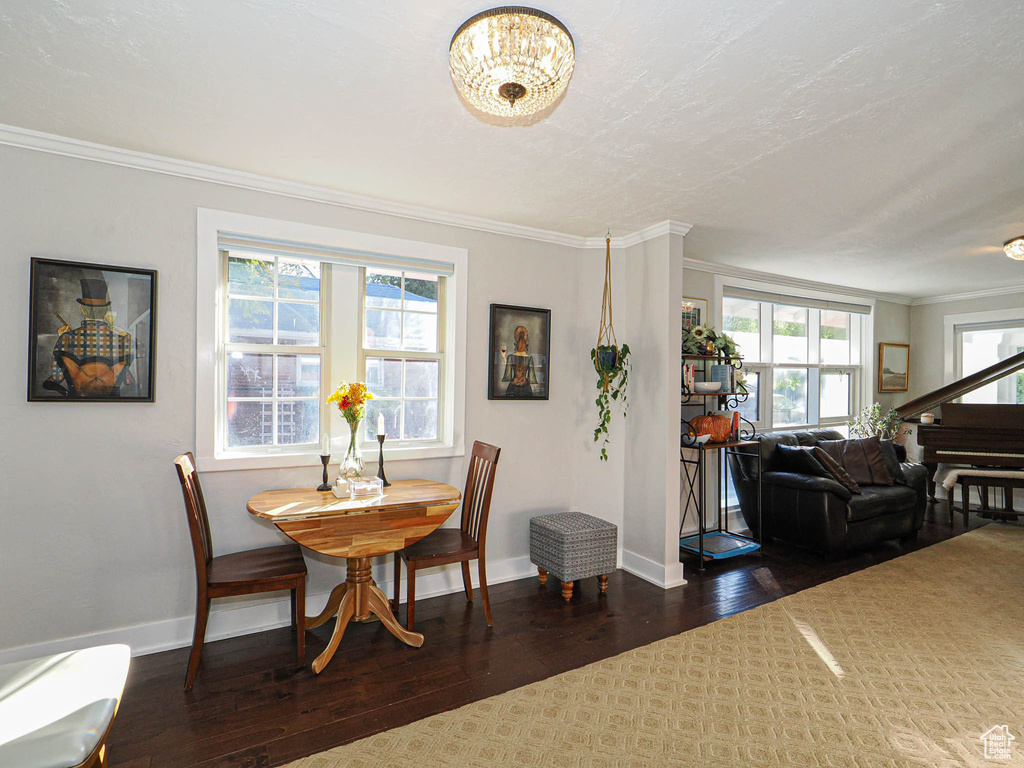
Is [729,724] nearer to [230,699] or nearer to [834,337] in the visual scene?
[230,699]

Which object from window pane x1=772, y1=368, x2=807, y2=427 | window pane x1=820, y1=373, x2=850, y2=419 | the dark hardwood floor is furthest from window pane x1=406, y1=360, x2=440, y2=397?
window pane x1=820, y1=373, x2=850, y2=419

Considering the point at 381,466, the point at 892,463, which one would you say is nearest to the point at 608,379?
the point at 381,466

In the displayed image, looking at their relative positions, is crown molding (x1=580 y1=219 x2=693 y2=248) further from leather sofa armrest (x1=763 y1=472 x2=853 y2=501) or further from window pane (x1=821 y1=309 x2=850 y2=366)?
window pane (x1=821 y1=309 x2=850 y2=366)

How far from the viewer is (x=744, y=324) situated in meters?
4.70

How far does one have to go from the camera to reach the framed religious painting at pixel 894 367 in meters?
5.64

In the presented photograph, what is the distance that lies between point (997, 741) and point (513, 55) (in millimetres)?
2814

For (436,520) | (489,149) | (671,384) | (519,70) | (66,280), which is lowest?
(436,520)

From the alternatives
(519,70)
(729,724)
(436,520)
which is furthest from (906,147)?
(436,520)

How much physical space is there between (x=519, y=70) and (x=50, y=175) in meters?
2.18

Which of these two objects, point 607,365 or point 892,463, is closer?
point 607,365

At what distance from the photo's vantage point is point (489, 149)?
2250 mm

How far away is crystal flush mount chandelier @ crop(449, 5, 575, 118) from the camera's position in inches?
53.7

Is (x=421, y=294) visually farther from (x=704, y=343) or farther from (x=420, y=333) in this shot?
(x=704, y=343)

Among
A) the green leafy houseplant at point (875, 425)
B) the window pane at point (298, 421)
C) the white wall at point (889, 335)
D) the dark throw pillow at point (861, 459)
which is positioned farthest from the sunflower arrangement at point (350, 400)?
the white wall at point (889, 335)
